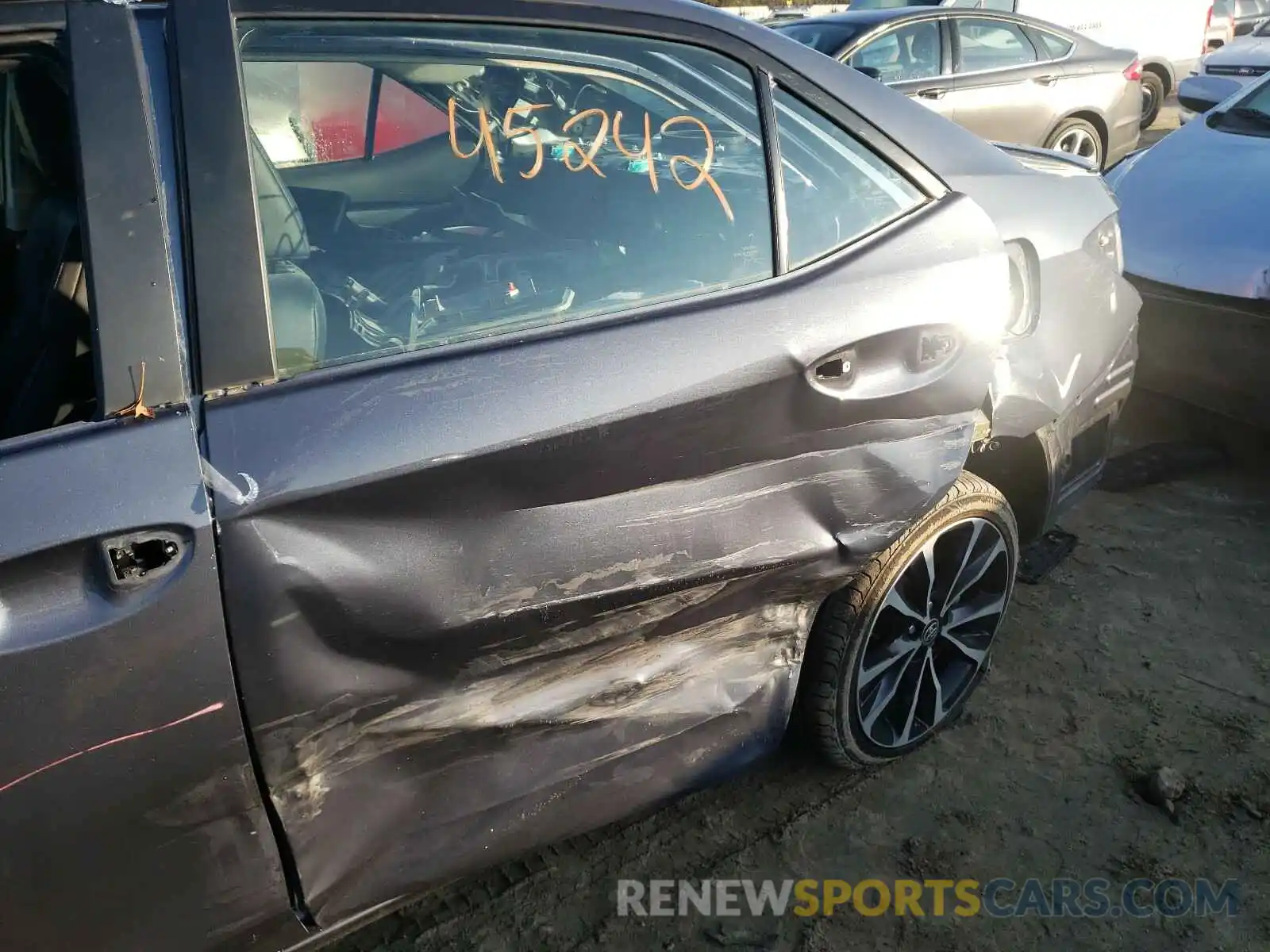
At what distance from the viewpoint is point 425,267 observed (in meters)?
1.66

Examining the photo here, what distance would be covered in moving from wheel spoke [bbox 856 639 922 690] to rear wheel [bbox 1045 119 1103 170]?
6268 millimetres

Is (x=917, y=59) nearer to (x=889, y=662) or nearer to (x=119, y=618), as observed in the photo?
(x=889, y=662)

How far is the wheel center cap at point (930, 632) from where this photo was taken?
2.39 metres

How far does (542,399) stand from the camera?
1580mm

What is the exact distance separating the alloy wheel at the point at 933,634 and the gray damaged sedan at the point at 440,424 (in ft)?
0.10

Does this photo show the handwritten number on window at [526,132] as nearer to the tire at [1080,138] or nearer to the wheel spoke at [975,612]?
the wheel spoke at [975,612]

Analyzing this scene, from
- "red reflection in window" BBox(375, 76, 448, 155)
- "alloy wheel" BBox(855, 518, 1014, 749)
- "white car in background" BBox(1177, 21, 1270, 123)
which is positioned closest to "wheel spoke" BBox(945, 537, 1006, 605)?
"alloy wheel" BBox(855, 518, 1014, 749)

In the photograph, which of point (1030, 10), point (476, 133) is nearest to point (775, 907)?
point (476, 133)

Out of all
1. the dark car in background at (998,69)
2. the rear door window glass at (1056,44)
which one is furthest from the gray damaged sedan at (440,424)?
the rear door window glass at (1056,44)

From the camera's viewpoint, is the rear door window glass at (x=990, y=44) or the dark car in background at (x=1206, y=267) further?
the rear door window glass at (x=990, y=44)

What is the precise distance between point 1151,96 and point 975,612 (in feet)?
34.5

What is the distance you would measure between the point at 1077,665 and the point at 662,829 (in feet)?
4.15

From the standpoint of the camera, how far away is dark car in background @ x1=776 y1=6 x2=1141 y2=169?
6648 millimetres

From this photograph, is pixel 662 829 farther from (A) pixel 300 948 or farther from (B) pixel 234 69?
(B) pixel 234 69
